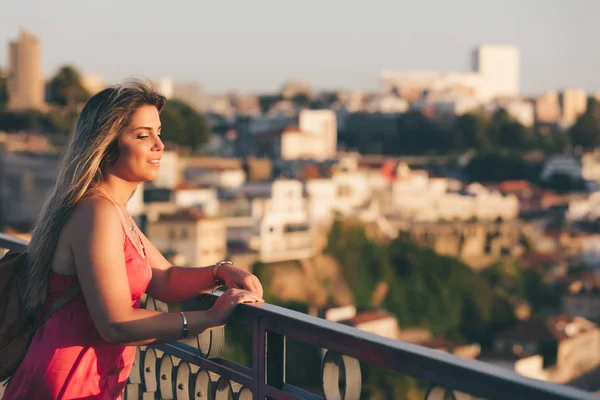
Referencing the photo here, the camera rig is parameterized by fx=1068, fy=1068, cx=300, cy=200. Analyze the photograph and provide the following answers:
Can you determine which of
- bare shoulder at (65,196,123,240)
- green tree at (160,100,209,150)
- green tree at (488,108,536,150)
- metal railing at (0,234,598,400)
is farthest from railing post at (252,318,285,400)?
green tree at (488,108,536,150)

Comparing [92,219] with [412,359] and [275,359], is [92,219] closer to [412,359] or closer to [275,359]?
[275,359]

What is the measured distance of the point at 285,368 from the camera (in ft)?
6.12

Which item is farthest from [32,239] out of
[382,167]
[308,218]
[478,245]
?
[382,167]

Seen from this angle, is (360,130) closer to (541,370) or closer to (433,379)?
(541,370)

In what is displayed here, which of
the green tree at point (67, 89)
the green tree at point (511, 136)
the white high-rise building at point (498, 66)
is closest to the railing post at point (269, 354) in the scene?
the green tree at point (67, 89)

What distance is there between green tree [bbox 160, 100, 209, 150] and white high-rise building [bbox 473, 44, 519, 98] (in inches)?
3143

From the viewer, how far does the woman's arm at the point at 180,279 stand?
6.72 ft

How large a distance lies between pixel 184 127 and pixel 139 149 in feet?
146

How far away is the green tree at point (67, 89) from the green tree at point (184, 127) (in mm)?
3862

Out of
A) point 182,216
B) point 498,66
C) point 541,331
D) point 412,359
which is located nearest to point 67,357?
point 412,359

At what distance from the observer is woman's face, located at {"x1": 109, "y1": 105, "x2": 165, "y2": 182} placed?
Answer: 1.92 m

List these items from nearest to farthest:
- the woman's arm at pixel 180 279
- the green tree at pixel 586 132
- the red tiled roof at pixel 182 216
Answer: the woman's arm at pixel 180 279, the red tiled roof at pixel 182 216, the green tree at pixel 586 132

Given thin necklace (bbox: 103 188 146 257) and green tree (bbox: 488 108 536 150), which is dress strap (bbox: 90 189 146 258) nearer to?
thin necklace (bbox: 103 188 146 257)

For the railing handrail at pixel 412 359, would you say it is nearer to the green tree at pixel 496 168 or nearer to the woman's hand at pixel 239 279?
the woman's hand at pixel 239 279
